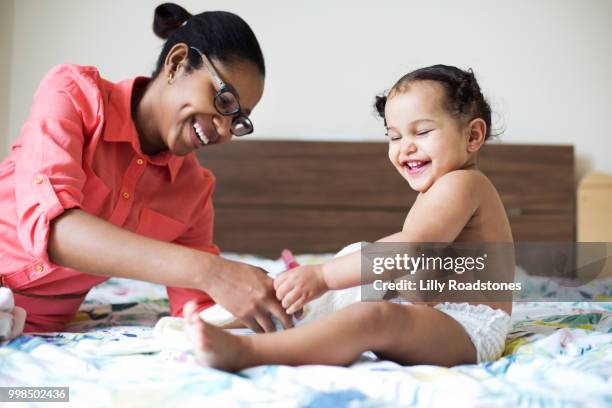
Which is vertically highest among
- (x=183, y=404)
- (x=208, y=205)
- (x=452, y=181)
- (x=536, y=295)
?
(x=452, y=181)

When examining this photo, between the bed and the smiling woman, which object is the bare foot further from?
the smiling woman

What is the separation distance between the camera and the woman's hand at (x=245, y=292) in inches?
40.6

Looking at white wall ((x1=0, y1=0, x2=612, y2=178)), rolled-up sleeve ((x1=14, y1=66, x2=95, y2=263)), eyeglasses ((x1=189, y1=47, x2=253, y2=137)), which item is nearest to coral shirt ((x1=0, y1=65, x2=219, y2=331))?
rolled-up sleeve ((x1=14, y1=66, x2=95, y2=263))

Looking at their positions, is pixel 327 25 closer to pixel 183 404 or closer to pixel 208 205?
pixel 208 205

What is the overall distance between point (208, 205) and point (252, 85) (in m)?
0.48

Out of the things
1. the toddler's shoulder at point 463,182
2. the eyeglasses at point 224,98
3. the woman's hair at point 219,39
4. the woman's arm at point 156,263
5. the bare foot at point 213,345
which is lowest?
the bare foot at point 213,345

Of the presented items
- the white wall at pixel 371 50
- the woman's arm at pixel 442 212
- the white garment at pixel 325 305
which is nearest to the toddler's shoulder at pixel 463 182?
the woman's arm at pixel 442 212

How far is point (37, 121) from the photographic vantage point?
3.97 ft

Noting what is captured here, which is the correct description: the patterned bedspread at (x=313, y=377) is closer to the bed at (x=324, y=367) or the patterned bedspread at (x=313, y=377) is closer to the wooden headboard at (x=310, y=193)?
the bed at (x=324, y=367)

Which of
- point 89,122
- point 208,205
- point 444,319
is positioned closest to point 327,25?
point 208,205

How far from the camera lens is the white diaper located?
3.53 ft

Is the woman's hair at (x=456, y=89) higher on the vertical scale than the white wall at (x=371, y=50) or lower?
lower

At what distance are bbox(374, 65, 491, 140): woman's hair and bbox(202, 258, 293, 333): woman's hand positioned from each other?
0.53 metres

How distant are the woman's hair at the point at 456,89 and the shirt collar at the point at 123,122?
0.57 m
